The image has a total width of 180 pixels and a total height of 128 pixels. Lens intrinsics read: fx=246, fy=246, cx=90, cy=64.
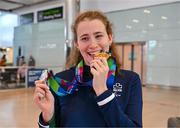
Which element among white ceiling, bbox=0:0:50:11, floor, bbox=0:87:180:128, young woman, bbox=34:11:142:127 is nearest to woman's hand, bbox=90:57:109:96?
young woman, bbox=34:11:142:127

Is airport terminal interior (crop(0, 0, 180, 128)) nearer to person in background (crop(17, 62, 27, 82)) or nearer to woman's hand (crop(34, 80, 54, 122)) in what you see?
person in background (crop(17, 62, 27, 82))

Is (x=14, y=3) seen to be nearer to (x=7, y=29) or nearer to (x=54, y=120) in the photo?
(x=7, y=29)

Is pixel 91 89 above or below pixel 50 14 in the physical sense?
below

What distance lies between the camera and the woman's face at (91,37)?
1.06 metres

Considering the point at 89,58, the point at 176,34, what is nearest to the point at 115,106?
the point at 89,58

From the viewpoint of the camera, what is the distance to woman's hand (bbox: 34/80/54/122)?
1.02 m

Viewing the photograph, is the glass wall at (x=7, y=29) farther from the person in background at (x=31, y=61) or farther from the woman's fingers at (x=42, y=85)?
the woman's fingers at (x=42, y=85)

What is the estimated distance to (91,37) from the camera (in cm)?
106

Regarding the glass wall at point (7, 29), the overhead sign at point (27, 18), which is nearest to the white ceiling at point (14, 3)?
the overhead sign at point (27, 18)

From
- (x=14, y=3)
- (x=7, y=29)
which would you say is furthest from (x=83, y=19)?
(x=7, y=29)

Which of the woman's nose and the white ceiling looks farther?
the white ceiling

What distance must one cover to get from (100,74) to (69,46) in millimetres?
9950

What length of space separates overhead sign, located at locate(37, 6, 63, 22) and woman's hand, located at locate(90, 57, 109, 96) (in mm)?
13980

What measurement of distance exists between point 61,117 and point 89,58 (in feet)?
0.94
